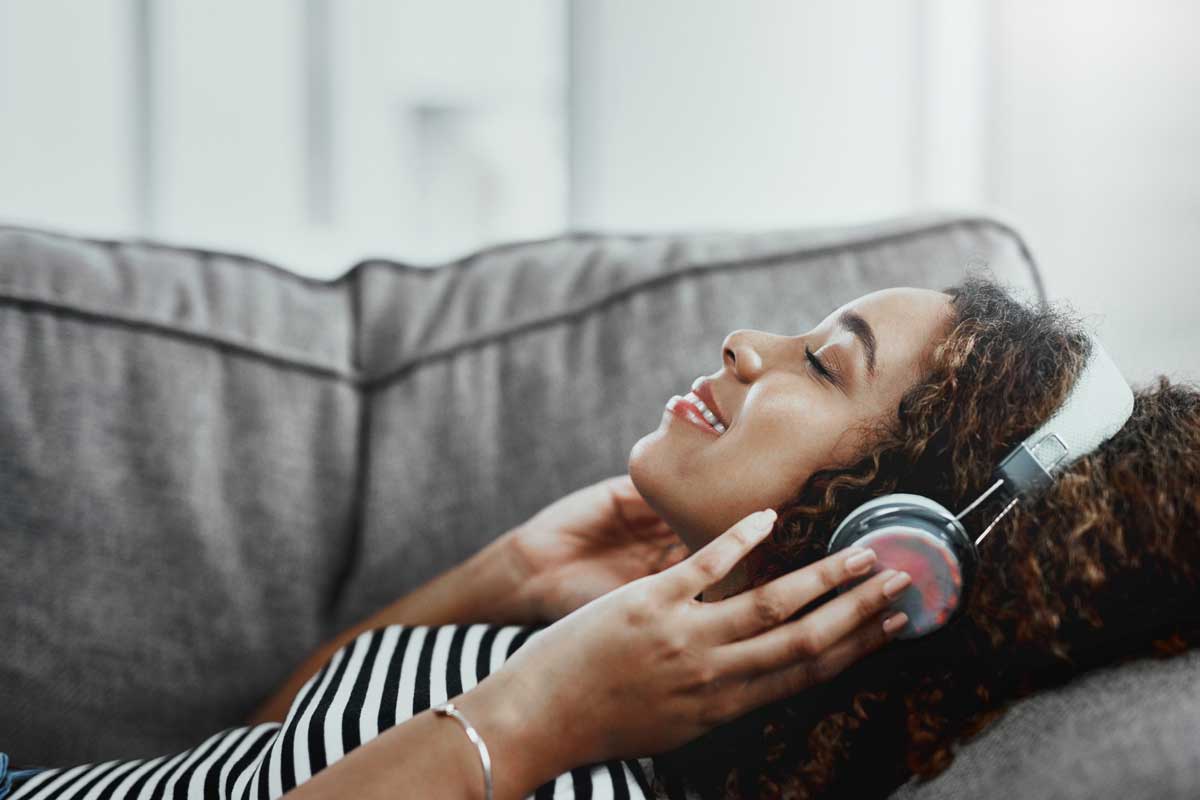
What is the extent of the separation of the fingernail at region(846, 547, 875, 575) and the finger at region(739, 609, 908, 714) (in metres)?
0.04

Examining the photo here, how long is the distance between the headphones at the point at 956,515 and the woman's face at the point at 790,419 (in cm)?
8

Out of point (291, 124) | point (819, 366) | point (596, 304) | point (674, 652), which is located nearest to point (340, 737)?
point (674, 652)

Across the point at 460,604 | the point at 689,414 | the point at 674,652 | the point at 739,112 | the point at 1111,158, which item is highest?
the point at 739,112

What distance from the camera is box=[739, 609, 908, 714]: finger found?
2.34ft

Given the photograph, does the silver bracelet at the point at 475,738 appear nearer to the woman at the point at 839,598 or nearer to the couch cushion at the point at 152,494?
the woman at the point at 839,598

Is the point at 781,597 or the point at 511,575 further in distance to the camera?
the point at 511,575

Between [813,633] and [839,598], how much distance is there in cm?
3

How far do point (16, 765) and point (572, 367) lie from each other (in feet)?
2.36

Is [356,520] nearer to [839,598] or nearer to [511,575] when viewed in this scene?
[511,575]

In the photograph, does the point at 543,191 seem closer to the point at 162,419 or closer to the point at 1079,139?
the point at 1079,139

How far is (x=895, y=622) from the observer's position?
69 centimetres

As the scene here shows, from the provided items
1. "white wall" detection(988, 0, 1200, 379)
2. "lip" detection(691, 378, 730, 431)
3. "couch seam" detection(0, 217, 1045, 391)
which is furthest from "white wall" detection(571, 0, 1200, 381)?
"lip" detection(691, 378, 730, 431)

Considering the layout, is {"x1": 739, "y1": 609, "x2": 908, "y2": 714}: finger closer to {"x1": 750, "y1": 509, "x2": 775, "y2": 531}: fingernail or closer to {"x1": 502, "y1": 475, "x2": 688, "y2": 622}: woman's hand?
{"x1": 750, "y1": 509, "x2": 775, "y2": 531}: fingernail

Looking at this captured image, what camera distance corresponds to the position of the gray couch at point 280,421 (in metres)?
1.00
